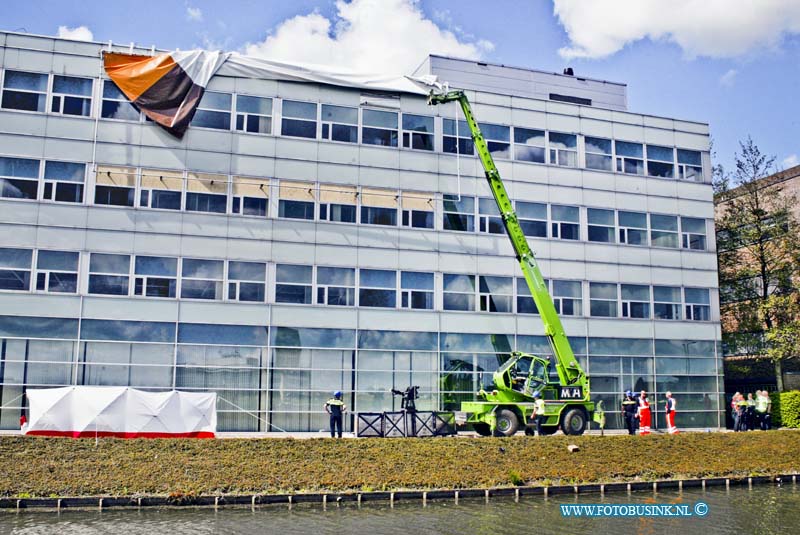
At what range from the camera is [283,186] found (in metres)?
36.2

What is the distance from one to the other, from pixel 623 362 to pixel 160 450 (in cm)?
2307

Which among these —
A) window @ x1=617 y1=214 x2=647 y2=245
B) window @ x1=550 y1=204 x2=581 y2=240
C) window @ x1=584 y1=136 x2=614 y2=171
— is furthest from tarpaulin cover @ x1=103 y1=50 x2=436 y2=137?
window @ x1=617 y1=214 x2=647 y2=245

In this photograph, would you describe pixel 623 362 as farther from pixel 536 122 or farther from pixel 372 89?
pixel 372 89

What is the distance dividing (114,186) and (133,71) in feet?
16.3

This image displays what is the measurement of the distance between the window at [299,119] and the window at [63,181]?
863cm

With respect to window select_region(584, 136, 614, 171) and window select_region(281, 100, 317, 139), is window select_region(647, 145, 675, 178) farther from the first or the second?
window select_region(281, 100, 317, 139)

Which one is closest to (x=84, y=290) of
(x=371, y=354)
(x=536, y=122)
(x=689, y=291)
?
(x=371, y=354)

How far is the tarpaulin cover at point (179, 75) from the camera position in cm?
3497

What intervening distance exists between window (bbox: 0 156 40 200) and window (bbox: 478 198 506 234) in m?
19.0

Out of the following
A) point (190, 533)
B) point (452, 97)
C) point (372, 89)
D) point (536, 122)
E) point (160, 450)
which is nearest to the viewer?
point (190, 533)

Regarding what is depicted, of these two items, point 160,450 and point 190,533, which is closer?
point 190,533

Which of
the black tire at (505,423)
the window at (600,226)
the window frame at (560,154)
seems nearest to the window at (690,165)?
the window at (600,226)

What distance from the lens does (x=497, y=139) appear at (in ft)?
130

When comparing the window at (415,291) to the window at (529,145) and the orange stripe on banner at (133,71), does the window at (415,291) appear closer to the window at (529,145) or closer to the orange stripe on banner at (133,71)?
the window at (529,145)
